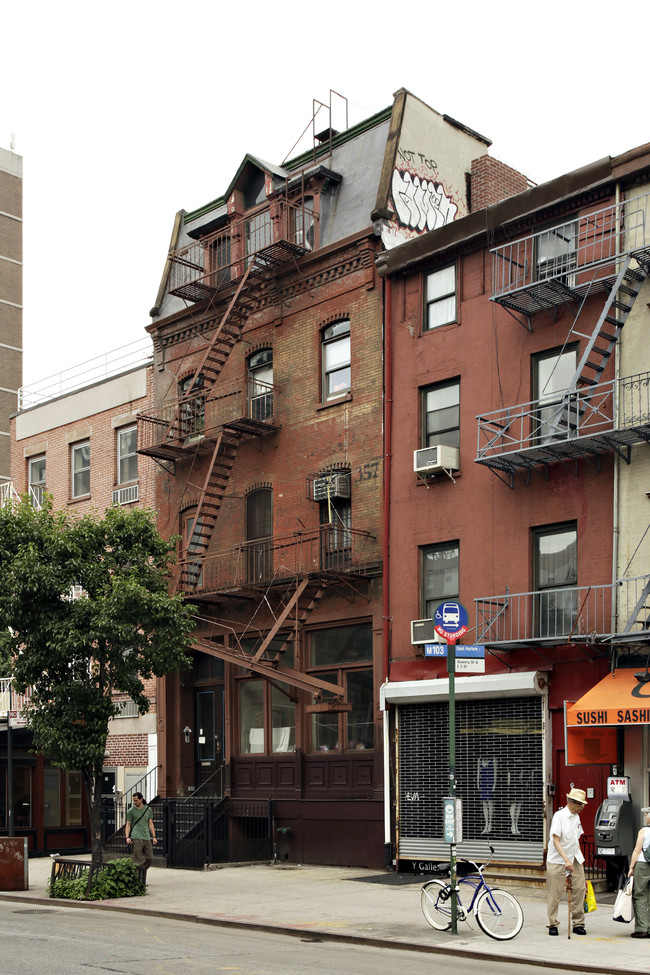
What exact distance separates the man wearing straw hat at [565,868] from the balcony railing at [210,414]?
13.2 meters

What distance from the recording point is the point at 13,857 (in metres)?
20.7

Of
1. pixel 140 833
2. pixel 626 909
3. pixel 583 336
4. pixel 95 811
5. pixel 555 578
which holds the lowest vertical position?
pixel 140 833

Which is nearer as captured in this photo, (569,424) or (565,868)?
(565,868)

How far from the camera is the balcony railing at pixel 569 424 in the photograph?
19.0 metres

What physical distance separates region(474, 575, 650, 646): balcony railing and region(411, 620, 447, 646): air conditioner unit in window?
1.18 meters

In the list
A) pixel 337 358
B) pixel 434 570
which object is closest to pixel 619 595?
pixel 434 570

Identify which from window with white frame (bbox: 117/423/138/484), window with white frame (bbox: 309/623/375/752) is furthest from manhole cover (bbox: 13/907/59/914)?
window with white frame (bbox: 117/423/138/484)

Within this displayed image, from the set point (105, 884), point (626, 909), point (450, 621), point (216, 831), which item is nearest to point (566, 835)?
point (626, 909)

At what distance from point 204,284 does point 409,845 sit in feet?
45.5

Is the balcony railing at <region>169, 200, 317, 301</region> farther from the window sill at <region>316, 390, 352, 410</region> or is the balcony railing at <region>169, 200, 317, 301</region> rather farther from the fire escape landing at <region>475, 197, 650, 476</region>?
the fire escape landing at <region>475, 197, 650, 476</region>

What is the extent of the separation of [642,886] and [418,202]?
15972 mm

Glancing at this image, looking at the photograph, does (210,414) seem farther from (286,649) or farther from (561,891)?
(561,891)

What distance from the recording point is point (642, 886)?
1431cm

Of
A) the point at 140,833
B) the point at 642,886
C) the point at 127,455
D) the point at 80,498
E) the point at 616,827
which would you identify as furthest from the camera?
the point at 80,498
